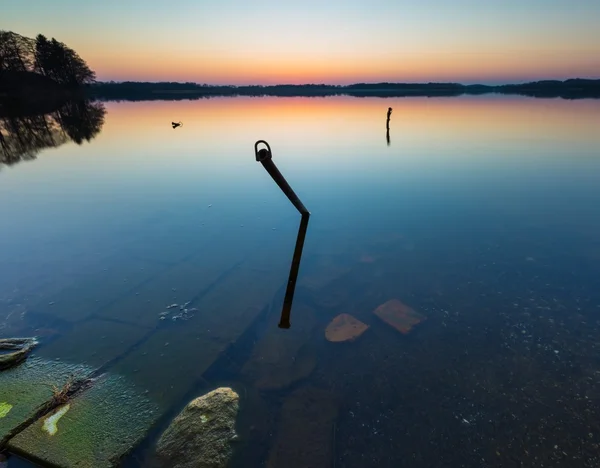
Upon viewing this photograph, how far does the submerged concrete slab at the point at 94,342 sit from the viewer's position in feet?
26.3

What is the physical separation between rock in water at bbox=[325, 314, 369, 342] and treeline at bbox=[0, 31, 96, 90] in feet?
454

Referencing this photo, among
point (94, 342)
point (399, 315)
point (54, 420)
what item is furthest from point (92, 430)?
point (399, 315)

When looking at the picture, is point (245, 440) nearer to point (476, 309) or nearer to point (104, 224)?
point (476, 309)

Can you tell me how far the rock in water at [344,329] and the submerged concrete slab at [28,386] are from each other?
20.0 ft

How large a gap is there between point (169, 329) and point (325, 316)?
457 centimetres

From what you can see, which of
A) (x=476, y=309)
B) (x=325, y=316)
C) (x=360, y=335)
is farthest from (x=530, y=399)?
(x=325, y=316)

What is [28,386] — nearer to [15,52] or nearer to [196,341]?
[196,341]

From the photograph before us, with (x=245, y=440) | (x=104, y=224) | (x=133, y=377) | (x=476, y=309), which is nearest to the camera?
(x=245, y=440)

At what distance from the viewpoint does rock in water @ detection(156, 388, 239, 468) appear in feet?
18.0

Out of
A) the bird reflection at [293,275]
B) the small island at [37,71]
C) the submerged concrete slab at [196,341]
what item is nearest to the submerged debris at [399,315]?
the bird reflection at [293,275]

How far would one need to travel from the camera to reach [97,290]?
429 inches

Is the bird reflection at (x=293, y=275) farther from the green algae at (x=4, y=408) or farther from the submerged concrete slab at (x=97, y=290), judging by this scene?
the green algae at (x=4, y=408)

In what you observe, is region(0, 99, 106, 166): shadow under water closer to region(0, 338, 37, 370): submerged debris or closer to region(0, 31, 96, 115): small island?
region(0, 338, 37, 370): submerged debris

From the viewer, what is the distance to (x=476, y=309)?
9.70 m
